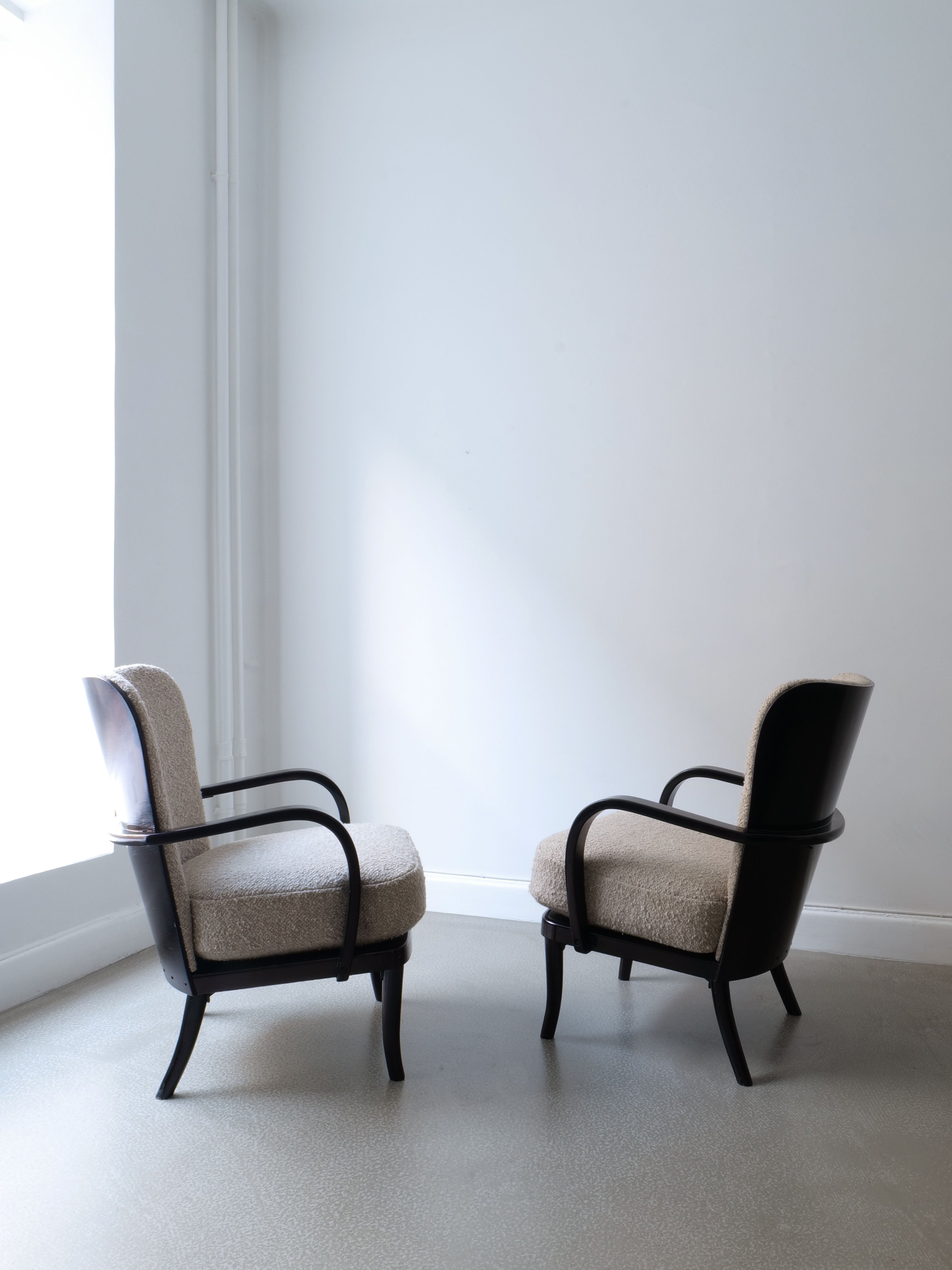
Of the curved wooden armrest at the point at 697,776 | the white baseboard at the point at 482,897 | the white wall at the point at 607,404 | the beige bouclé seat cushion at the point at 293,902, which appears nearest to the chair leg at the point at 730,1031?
the curved wooden armrest at the point at 697,776

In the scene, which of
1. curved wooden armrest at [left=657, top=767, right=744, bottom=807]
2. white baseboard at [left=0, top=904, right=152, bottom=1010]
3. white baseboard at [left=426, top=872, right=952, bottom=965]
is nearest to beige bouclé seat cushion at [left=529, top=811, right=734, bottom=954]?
curved wooden armrest at [left=657, top=767, right=744, bottom=807]

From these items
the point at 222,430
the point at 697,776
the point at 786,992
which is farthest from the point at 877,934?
the point at 222,430

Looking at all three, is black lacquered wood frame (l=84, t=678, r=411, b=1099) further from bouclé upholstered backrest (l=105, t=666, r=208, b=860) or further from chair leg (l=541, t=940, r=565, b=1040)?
chair leg (l=541, t=940, r=565, b=1040)

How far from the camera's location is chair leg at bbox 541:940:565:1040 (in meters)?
2.20

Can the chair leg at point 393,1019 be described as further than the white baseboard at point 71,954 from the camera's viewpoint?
No

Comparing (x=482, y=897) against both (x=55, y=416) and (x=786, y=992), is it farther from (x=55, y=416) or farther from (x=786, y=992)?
(x=55, y=416)

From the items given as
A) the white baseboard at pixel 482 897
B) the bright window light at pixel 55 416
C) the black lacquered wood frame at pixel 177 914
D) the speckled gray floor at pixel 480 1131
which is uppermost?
the bright window light at pixel 55 416

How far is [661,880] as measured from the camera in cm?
201

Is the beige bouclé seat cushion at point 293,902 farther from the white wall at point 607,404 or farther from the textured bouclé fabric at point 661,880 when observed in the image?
the white wall at point 607,404

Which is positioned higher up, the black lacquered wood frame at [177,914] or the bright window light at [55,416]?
the bright window light at [55,416]

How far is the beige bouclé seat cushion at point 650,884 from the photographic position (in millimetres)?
1962

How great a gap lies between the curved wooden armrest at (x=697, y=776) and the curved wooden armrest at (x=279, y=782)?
35.9 inches

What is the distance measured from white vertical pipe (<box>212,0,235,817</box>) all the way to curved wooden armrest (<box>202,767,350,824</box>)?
0.85 metres

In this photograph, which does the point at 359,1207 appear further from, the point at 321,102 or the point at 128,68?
the point at 321,102
